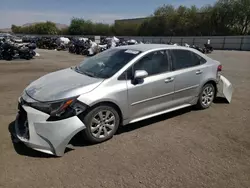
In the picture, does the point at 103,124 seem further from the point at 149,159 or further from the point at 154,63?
the point at 154,63

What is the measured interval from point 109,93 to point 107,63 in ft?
2.73

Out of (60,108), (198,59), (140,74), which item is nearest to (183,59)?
(198,59)

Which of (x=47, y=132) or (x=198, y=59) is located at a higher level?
(x=198, y=59)

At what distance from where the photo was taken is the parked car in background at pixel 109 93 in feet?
10.9

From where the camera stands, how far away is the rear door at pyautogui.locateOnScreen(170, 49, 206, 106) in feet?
15.2

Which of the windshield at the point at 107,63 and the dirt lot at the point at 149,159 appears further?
the windshield at the point at 107,63

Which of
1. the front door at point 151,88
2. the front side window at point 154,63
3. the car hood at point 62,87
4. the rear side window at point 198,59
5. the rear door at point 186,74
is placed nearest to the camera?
the car hood at point 62,87

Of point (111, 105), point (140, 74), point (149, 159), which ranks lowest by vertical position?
point (149, 159)

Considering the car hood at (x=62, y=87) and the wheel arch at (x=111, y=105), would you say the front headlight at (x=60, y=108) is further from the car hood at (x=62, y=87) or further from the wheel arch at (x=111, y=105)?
the wheel arch at (x=111, y=105)

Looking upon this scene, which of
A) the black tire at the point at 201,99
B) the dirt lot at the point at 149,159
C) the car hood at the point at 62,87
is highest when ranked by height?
the car hood at the point at 62,87

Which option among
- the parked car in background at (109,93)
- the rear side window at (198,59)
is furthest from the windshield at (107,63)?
the rear side window at (198,59)

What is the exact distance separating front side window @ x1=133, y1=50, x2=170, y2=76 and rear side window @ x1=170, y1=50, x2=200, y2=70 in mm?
205

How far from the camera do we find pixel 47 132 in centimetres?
327

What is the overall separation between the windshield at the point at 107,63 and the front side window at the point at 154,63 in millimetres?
181
